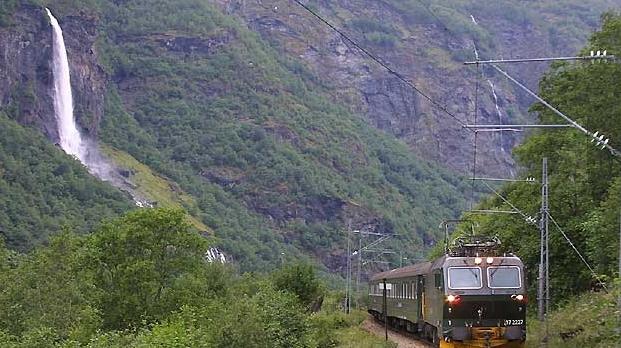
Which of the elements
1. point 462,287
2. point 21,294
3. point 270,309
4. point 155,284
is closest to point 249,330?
point 270,309

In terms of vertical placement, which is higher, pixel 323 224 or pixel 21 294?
pixel 21 294

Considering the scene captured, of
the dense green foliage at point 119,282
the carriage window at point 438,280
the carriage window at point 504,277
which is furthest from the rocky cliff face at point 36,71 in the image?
the carriage window at point 504,277

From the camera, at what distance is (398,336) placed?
39.6 metres

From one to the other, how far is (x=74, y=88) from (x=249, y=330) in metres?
163

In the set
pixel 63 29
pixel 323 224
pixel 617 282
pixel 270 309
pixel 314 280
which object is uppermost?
pixel 63 29

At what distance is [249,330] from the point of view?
2766 centimetres

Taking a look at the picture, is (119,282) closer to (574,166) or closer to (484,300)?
(574,166)

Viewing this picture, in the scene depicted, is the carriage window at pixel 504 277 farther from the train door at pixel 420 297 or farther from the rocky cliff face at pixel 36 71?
the rocky cliff face at pixel 36 71

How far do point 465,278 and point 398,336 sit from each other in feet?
45.1

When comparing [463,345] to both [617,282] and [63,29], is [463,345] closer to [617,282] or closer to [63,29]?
[617,282]

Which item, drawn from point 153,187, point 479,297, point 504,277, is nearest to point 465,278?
point 479,297

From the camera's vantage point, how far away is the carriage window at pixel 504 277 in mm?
26406

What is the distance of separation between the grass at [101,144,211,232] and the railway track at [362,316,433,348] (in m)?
126

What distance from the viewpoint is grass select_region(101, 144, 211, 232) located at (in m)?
180
